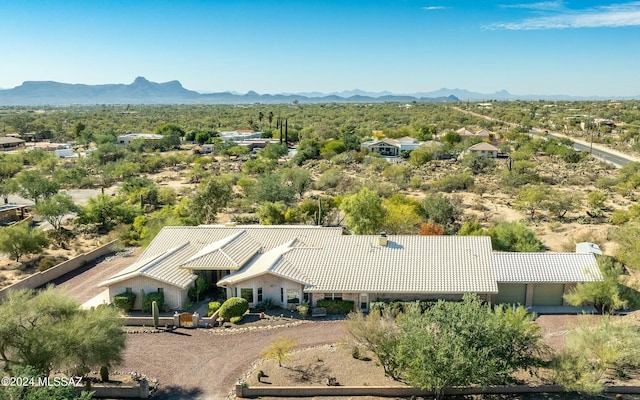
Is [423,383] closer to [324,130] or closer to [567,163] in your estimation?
[567,163]

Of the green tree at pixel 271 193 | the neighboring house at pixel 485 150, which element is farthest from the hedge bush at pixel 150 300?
the neighboring house at pixel 485 150

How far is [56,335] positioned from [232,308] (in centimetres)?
939

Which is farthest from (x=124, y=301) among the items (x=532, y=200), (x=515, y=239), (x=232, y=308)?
(x=532, y=200)

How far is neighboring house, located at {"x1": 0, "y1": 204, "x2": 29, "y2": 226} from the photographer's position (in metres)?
47.1

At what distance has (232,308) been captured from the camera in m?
26.6

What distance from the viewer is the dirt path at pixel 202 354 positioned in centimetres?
2086

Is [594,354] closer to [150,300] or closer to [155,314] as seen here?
[155,314]

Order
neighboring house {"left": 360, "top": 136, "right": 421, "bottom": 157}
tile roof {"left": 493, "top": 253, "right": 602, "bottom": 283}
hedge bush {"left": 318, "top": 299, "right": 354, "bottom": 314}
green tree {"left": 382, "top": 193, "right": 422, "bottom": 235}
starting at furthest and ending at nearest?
neighboring house {"left": 360, "top": 136, "right": 421, "bottom": 157} → green tree {"left": 382, "top": 193, "right": 422, "bottom": 235} → tile roof {"left": 493, "top": 253, "right": 602, "bottom": 283} → hedge bush {"left": 318, "top": 299, "right": 354, "bottom": 314}

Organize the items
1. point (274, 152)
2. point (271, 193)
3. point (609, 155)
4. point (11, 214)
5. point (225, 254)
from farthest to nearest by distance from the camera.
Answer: point (609, 155)
point (274, 152)
point (271, 193)
point (11, 214)
point (225, 254)

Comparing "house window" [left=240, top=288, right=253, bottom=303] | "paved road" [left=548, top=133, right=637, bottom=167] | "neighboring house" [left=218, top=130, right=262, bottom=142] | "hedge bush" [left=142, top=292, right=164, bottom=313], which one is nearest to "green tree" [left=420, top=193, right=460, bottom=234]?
"house window" [left=240, top=288, right=253, bottom=303]

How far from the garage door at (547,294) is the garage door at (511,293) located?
0.64m

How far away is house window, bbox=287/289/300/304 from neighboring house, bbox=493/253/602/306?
10746 millimetres

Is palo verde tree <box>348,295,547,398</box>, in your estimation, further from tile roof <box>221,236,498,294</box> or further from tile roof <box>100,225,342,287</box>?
tile roof <box>100,225,342,287</box>

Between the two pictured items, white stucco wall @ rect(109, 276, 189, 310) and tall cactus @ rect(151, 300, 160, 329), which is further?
white stucco wall @ rect(109, 276, 189, 310)
